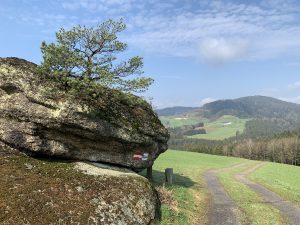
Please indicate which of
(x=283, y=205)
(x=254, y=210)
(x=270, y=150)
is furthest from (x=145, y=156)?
(x=270, y=150)

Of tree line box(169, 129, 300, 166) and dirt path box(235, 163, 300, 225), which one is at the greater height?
dirt path box(235, 163, 300, 225)

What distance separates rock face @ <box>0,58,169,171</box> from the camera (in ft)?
61.7

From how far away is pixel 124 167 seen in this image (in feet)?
77.6

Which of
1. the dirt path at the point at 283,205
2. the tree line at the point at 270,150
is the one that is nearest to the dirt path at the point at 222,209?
the dirt path at the point at 283,205

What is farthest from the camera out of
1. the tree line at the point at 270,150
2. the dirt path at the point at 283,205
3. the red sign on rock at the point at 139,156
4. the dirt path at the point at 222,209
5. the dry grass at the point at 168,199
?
the tree line at the point at 270,150

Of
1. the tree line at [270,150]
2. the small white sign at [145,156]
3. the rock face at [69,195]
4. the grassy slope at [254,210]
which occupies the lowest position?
the tree line at [270,150]

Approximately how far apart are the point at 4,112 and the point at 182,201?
12573 mm

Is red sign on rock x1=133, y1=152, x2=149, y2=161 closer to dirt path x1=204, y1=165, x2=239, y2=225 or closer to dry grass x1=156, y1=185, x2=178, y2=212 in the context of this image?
dry grass x1=156, y1=185, x2=178, y2=212

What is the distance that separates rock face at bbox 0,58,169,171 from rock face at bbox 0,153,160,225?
1.11 meters

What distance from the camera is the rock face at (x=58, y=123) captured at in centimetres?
1881

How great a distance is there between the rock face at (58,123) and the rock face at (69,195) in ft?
3.65

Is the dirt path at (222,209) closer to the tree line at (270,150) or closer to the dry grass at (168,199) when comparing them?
the dry grass at (168,199)

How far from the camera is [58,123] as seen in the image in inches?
763

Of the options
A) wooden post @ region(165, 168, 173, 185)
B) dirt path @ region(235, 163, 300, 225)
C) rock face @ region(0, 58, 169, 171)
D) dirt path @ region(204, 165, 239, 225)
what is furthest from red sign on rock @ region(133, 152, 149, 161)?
dirt path @ region(235, 163, 300, 225)
